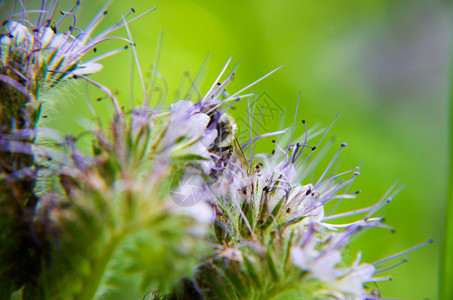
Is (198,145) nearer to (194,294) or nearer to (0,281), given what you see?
(194,294)

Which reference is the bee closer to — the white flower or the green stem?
the white flower

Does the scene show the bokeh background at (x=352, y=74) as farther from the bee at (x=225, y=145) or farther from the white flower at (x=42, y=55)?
the white flower at (x=42, y=55)

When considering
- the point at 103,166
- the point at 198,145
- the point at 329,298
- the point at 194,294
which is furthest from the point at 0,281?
the point at 329,298

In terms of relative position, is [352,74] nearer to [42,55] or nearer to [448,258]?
[448,258]

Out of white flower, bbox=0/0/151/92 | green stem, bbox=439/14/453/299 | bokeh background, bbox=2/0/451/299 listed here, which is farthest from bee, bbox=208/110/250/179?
bokeh background, bbox=2/0/451/299

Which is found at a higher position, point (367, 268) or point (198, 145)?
point (198, 145)

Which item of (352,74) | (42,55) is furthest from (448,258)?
(352,74)
